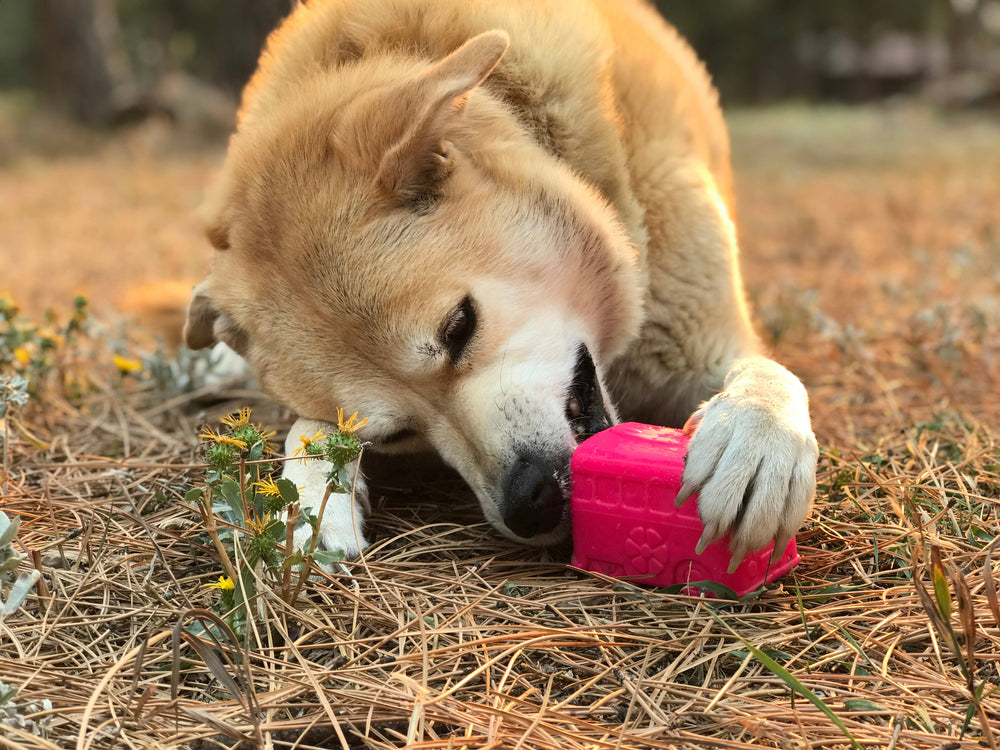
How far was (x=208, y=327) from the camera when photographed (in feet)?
7.86

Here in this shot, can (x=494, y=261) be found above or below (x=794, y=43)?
above

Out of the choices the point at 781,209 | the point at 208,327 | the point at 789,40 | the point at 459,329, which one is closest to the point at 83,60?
the point at 781,209

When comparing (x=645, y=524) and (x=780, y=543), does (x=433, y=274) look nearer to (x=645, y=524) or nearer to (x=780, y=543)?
(x=645, y=524)

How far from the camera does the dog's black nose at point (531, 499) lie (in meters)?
1.80

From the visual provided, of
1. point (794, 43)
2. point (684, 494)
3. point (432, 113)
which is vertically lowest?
point (794, 43)

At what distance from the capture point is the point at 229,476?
1623mm

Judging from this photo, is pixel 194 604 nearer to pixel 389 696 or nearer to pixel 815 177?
pixel 389 696

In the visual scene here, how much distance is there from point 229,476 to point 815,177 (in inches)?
290

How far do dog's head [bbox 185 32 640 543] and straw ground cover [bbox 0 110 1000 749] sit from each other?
262 millimetres

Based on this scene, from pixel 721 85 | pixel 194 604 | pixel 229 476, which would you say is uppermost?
pixel 229 476

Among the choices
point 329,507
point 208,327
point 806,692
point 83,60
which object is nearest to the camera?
point 806,692

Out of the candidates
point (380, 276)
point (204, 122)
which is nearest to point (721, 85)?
point (204, 122)

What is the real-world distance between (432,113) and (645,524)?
3.19ft

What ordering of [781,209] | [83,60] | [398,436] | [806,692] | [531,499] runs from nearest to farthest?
[806,692], [531,499], [398,436], [781,209], [83,60]
